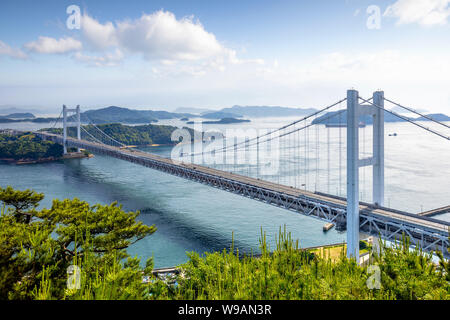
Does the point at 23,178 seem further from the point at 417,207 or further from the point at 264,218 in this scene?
the point at 417,207

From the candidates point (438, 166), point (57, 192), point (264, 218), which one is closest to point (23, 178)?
point (57, 192)

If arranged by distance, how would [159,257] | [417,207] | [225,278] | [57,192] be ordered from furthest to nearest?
[57,192] → [417,207] → [159,257] → [225,278]

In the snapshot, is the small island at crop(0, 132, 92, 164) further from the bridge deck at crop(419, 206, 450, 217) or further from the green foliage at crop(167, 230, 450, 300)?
the green foliage at crop(167, 230, 450, 300)

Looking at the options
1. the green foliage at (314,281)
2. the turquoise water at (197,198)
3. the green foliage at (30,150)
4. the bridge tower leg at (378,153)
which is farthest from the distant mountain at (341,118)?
the green foliage at (30,150)

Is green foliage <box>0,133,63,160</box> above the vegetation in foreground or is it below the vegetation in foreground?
above

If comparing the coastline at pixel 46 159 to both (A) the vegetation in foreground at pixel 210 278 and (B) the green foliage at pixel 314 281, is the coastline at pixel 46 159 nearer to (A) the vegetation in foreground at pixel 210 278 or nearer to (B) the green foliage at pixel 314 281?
(A) the vegetation in foreground at pixel 210 278

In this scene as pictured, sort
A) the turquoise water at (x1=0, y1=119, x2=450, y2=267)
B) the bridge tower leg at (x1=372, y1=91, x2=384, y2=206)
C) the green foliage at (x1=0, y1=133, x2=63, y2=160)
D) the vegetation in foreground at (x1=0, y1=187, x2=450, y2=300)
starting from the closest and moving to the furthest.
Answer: the vegetation in foreground at (x1=0, y1=187, x2=450, y2=300) < the bridge tower leg at (x1=372, y1=91, x2=384, y2=206) < the turquoise water at (x1=0, y1=119, x2=450, y2=267) < the green foliage at (x1=0, y1=133, x2=63, y2=160)

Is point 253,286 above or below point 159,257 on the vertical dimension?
above

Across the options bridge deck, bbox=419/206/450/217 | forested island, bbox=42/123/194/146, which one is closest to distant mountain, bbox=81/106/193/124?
forested island, bbox=42/123/194/146
